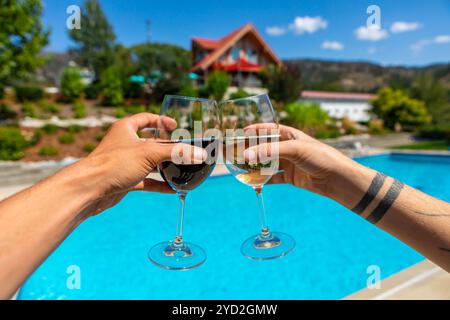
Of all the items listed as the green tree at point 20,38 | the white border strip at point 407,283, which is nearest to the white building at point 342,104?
the green tree at point 20,38

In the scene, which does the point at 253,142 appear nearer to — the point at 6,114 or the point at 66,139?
the point at 66,139

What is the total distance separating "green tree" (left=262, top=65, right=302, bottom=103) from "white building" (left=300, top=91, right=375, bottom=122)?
791 cm

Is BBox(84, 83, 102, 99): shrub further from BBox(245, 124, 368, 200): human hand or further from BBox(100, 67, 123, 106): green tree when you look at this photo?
BBox(245, 124, 368, 200): human hand

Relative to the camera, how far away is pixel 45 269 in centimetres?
430

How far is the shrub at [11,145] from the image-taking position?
981 cm

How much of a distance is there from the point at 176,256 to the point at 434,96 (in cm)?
3459

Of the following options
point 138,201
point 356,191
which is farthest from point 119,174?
point 138,201

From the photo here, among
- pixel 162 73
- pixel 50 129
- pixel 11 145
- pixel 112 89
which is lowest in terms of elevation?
pixel 11 145

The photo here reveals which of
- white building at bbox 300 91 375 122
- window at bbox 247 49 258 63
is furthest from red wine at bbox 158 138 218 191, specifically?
window at bbox 247 49 258 63

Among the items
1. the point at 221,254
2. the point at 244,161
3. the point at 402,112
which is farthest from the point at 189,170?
the point at 402,112

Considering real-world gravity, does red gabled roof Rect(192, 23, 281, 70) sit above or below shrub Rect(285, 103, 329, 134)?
above

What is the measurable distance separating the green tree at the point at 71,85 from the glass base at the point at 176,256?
21880 millimetres

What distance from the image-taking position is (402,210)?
1242 millimetres

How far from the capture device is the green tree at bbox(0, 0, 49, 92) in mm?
10742
